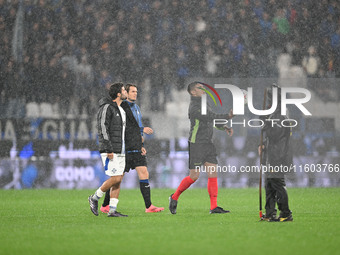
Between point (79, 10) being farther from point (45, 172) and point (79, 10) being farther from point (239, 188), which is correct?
point (239, 188)

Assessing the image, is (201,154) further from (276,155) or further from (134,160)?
(276,155)

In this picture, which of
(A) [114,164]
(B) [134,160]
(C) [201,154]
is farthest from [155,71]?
(A) [114,164]

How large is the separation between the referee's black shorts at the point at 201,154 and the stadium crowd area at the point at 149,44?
22.1 ft

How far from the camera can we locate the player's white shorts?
328 inches

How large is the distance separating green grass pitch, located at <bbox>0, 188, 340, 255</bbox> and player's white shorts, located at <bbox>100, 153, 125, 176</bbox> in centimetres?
56

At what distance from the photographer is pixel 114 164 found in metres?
8.35

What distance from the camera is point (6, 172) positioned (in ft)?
48.4

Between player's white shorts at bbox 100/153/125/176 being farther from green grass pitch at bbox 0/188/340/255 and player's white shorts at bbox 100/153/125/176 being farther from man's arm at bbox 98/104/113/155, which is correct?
green grass pitch at bbox 0/188/340/255

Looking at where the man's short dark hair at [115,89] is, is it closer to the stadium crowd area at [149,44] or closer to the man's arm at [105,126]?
the man's arm at [105,126]

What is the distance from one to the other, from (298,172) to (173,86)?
3.54m

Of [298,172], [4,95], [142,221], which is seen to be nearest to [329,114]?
[298,172]

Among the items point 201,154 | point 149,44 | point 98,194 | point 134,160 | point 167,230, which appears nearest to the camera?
point 167,230

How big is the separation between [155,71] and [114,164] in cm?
836

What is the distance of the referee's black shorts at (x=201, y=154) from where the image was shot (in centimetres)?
877
